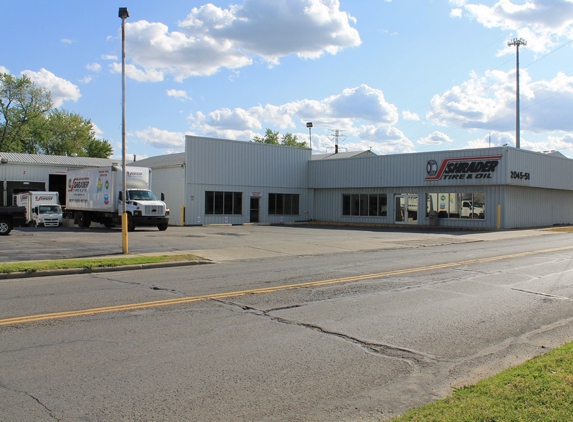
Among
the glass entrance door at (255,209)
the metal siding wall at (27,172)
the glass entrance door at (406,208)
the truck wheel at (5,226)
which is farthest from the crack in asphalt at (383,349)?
the metal siding wall at (27,172)

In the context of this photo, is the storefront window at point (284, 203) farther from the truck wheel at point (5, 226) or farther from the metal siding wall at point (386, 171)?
the truck wheel at point (5, 226)

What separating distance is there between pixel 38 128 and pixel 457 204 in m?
64.2

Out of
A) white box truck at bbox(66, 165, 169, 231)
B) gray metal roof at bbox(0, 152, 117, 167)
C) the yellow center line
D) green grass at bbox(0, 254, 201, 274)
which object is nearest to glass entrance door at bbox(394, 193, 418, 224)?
white box truck at bbox(66, 165, 169, 231)

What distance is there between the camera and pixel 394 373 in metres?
5.49

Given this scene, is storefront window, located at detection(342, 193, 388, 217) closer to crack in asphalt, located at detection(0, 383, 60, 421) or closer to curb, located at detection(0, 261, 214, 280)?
curb, located at detection(0, 261, 214, 280)

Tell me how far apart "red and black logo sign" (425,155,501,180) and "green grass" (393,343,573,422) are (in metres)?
30.6

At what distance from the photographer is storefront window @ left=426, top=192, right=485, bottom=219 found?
34.8m

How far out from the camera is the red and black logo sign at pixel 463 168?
33.6 metres

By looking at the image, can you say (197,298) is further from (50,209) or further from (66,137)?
(66,137)

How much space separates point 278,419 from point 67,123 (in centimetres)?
8525

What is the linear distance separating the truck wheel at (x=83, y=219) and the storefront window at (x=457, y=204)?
77.5 feet

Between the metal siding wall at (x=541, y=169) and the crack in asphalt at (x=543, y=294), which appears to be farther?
the metal siding wall at (x=541, y=169)

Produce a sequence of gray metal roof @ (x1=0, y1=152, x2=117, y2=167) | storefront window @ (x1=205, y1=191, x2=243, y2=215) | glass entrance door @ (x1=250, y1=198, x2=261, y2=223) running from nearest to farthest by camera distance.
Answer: storefront window @ (x1=205, y1=191, x2=243, y2=215)
glass entrance door @ (x1=250, y1=198, x2=261, y2=223)
gray metal roof @ (x1=0, y1=152, x2=117, y2=167)

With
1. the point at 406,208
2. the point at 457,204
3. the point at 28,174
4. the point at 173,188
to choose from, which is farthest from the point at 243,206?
the point at 28,174
